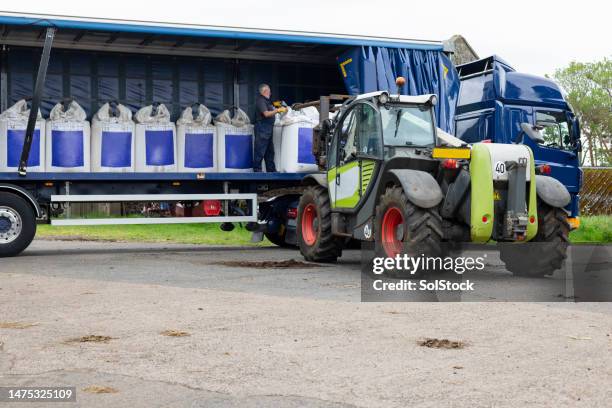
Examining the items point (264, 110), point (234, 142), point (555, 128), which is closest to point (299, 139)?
point (264, 110)

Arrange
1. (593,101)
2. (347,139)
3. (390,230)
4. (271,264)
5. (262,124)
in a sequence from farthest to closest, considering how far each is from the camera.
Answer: (593,101)
(262,124)
(271,264)
(347,139)
(390,230)

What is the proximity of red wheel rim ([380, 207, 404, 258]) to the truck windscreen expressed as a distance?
3.17 ft

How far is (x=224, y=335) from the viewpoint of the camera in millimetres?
6953

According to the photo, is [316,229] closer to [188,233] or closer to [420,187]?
[420,187]

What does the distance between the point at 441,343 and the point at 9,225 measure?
924 centimetres

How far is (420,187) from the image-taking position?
1078 cm

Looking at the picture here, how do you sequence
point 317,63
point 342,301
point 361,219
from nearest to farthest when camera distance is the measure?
point 342,301 → point 361,219 → point 317,63

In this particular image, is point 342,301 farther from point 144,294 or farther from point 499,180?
point 499,180

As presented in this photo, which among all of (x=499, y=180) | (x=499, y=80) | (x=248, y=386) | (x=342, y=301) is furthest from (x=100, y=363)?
(x=499, y=80)

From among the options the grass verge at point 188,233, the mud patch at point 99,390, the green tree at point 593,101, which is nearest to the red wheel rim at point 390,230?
the mud patch at point 99,390

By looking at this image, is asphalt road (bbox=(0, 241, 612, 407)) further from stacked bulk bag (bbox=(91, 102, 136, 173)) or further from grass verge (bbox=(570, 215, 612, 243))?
grass verge (bbox=(570, 215, 612, 243))

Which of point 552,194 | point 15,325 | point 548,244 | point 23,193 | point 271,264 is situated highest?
point 552,194

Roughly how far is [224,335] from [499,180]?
200 inches

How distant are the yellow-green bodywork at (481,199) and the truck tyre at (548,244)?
97cm
